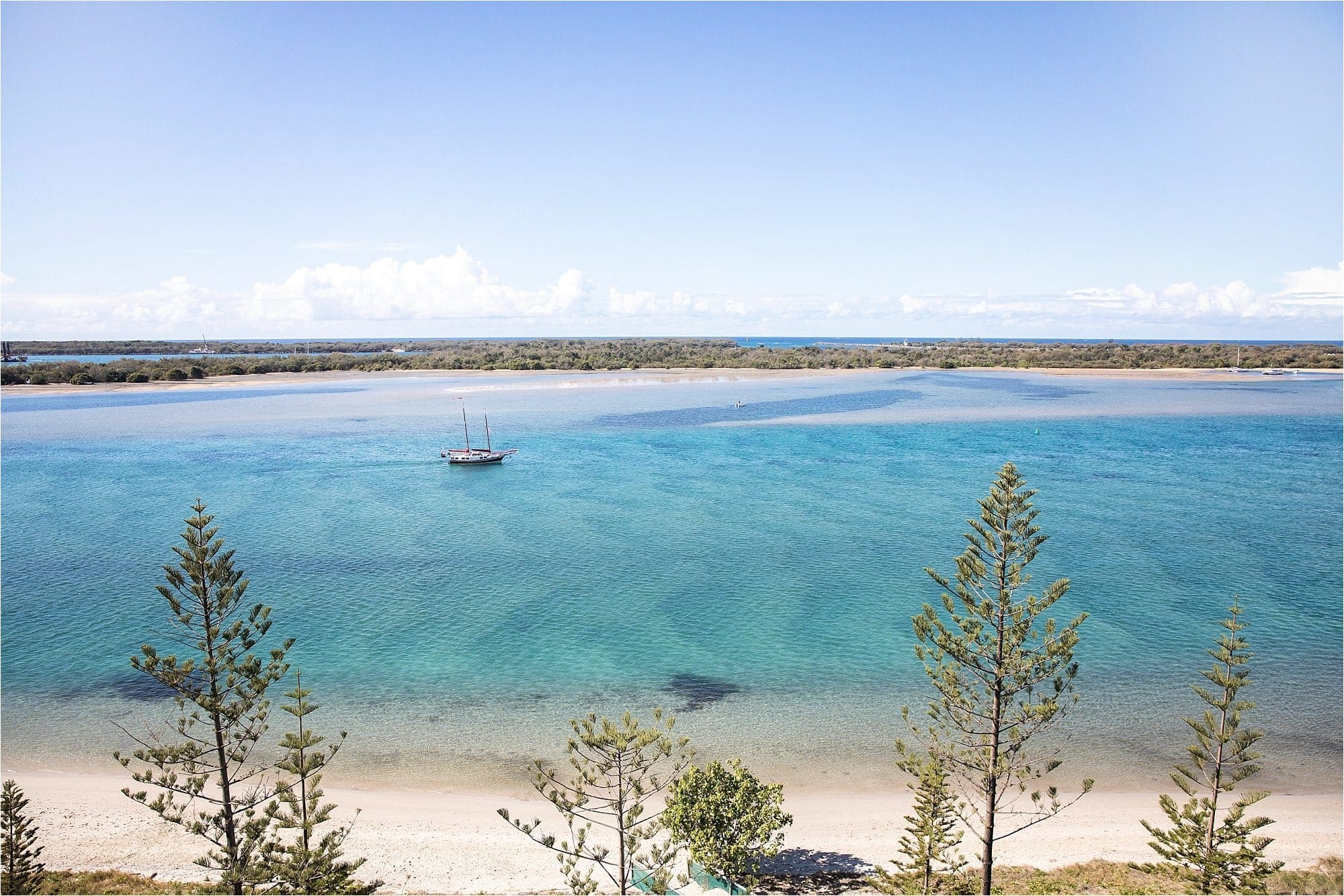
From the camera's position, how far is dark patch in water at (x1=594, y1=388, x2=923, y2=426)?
69.0 meters

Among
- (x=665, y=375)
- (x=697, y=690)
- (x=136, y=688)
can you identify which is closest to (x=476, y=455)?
(x=136, y=688)

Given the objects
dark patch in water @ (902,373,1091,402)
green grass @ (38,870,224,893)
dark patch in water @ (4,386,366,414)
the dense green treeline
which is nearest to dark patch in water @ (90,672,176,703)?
green grass @ (38,870,224,893)

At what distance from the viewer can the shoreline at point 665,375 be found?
103 meters

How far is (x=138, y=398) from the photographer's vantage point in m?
89.4

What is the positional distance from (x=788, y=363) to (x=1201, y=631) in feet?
353

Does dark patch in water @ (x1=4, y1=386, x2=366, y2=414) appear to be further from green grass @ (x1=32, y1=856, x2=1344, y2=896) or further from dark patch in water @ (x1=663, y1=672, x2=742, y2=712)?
green grass @ (x1=32, y1=856, x2=1344, y2=896)

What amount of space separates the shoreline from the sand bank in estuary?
8720cm

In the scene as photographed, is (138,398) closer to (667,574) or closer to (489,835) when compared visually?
(667,574)

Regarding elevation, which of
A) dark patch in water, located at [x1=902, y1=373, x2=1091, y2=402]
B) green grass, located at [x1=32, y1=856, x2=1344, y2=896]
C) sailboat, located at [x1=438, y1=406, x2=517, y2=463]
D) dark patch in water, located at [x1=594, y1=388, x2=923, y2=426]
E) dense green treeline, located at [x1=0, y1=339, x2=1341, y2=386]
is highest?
dense green treeline, located at [x1=0, y1=339, x2=1341, y2=386]

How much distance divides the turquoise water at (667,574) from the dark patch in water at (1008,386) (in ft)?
83.8

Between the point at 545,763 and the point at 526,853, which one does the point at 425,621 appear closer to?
the point at 545,763

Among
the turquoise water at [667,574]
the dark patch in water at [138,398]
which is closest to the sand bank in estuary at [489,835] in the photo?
the turquoise water at [667,574]

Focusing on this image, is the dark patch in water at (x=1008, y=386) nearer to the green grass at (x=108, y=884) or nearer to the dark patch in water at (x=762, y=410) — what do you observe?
the dark patch in water at (x=762, y=410)

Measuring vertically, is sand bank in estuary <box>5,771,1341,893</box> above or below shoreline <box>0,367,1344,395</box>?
below
